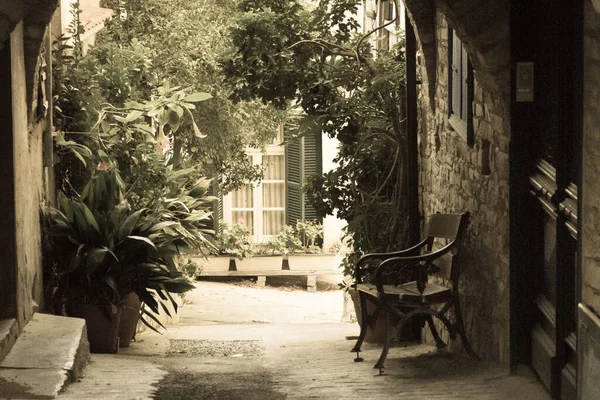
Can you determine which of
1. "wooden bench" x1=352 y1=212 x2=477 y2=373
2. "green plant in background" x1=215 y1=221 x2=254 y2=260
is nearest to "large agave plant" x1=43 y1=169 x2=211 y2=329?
"wooden bench" x1=352 y1=212 x2=477 y2=373

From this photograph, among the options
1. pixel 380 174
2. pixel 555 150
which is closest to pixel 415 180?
pixel 380 174

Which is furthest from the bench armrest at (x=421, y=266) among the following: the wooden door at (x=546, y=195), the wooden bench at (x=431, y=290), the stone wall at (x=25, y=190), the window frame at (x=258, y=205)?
the window frame at (x=258, y=205)

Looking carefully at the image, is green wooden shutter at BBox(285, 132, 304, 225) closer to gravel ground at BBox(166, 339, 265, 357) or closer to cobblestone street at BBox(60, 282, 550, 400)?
cobblestone street at BBox(60, 282, 550, 400)

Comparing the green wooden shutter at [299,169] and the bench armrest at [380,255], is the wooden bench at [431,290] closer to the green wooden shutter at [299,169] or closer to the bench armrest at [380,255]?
the bench armrest at [380,255]

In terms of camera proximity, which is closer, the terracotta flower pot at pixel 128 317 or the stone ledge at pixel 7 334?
the stone ledge at pixel 7 334

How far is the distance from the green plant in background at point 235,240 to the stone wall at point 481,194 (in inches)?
350

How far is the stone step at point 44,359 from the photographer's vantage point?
18.8 feet

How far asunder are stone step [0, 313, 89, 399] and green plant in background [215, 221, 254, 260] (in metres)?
9.91

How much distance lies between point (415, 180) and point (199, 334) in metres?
2.51

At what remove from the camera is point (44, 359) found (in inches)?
247

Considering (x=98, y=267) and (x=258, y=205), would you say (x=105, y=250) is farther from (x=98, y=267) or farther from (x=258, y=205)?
(x=258, y=205)

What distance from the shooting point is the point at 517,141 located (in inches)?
238

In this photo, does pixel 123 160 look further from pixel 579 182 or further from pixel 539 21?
pixel 579 182

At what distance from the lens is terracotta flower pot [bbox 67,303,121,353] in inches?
330
